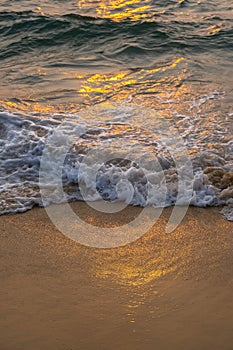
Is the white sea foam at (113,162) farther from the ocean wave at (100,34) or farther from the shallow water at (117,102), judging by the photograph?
the ocean wave at (100,34)

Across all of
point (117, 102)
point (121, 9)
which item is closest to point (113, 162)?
point (117, 102)

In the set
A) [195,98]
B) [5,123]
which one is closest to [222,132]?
[195,98]

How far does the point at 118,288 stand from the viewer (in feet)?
10.9

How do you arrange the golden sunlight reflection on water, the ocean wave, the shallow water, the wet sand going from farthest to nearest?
the golden sunlight reflection on water < the ocean wave < the shallow water < the wet sand

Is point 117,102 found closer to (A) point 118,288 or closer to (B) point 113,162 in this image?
(B) point 113,162

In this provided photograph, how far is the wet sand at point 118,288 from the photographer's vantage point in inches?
115

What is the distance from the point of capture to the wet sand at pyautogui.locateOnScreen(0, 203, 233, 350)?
2.93m

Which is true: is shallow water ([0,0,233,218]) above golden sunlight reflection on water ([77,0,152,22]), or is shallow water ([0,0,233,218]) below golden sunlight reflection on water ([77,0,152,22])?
below

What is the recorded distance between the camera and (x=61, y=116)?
5863mm

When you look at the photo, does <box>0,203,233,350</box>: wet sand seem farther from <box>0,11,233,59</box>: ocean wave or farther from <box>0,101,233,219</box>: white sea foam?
<box>0,11,233,59</box>: ocean wave

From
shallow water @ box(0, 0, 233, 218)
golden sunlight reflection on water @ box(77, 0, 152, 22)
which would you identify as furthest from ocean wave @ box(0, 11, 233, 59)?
golden sunlight reflection on water @ box(77, 0, 152, 22)

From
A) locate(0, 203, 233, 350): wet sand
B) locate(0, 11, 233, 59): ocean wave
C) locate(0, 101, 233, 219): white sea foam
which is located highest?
locate(0, 11, 233, 59): ocean wave

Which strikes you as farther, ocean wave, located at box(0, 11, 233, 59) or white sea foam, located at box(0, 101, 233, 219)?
ocean wave, located at box(0, 11, 233, 59)

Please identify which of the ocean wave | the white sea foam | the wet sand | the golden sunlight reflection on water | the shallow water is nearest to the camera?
the wet sand
